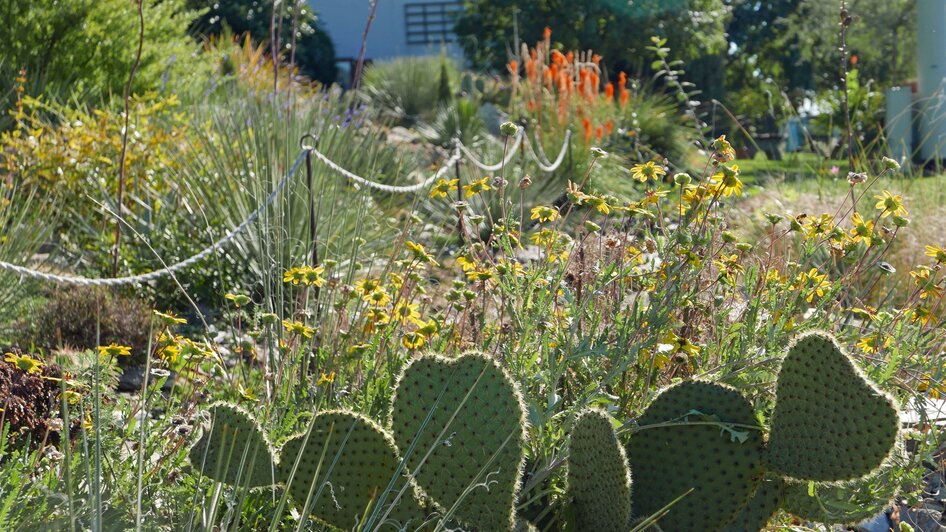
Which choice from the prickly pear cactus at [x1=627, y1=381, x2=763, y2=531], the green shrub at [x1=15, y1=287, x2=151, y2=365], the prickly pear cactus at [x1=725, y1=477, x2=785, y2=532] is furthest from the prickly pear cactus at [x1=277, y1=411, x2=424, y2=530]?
the green shrub at [x1=15, y1=287, x2=151, y2=365]

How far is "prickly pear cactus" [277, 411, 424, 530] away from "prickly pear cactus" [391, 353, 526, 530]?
0.06 meters

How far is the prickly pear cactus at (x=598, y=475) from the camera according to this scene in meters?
2.37

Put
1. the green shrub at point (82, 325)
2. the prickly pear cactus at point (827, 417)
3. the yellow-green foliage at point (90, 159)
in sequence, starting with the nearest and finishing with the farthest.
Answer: the prickly pear cactus at point (827, 417)
the green shrub at point (82, 325)
the yellow-green foliage at point (90, 159)

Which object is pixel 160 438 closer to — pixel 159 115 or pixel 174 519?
pixel 174 519

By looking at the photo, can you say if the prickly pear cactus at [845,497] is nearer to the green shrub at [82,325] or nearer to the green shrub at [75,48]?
the green shrub at [82,325]

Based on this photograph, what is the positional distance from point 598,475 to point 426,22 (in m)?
33.1

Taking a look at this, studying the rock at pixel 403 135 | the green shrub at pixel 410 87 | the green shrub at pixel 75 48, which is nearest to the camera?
the green shrub at pixel 75 48

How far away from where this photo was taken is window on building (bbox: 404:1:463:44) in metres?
34.3

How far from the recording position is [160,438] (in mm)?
2773

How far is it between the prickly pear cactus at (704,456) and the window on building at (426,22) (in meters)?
31.7

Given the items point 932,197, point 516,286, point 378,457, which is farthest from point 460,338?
point 932,197

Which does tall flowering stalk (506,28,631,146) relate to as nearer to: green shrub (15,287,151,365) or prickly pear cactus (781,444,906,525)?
green shrub (15,287,151,365)

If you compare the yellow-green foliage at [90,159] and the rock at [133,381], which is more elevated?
the yellow-green foliage at [90,159]

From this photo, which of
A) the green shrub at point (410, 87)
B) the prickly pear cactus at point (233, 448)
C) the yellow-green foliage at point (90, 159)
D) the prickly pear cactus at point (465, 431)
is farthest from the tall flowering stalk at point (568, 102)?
the prickly pear cactus at point (233, 448)
